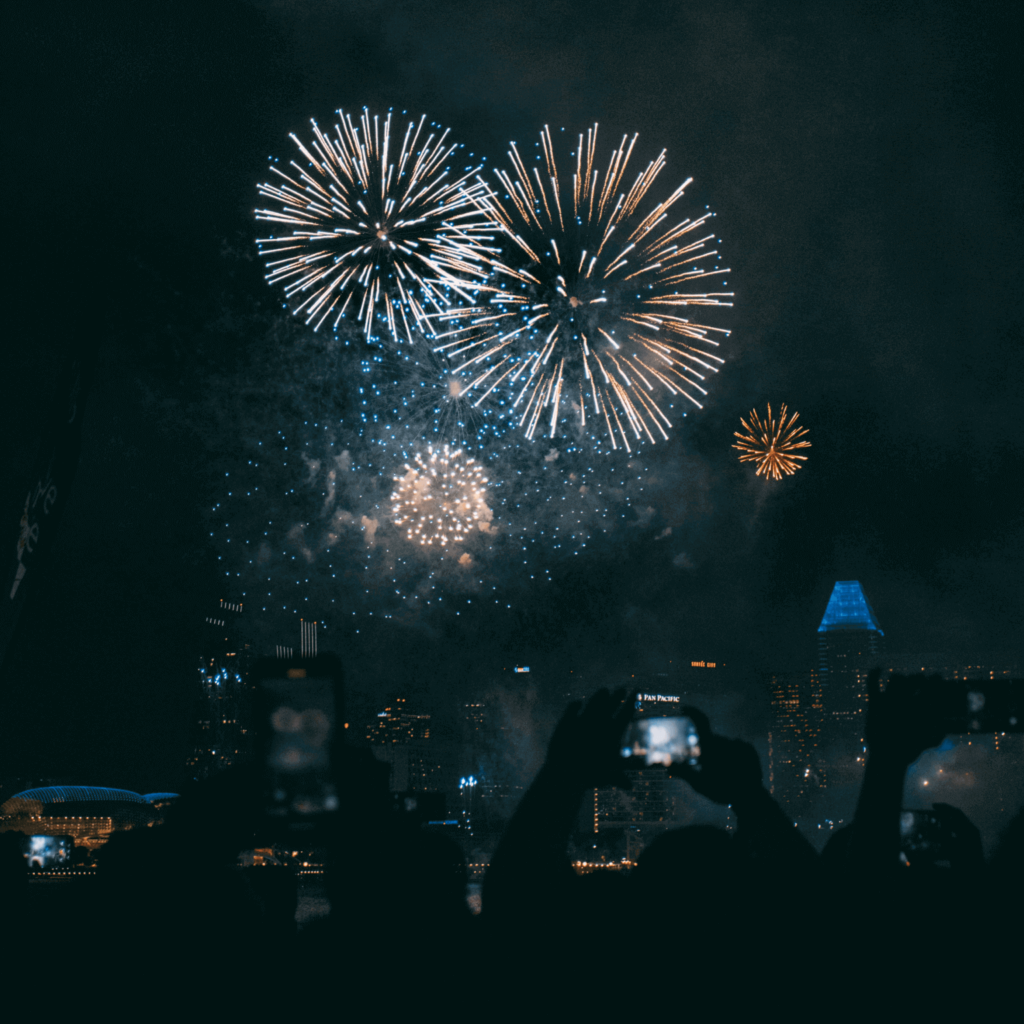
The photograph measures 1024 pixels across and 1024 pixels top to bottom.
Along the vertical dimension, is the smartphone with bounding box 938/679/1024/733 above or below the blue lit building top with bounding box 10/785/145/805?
Answer: above

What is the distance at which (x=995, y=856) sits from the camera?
3.64 metres

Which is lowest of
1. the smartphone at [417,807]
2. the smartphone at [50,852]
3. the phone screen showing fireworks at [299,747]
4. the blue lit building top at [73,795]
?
the smartphone at [50,852]

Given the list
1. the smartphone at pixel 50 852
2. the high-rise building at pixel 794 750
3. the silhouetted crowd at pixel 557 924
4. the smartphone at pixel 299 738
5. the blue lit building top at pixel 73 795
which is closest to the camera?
the silhouetted crowd at pixel 557 924

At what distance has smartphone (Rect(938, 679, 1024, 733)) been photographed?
5193 mm

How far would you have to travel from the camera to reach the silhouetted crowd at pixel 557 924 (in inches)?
120

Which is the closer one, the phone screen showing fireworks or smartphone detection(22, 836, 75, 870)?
the phone screen showing fireworks

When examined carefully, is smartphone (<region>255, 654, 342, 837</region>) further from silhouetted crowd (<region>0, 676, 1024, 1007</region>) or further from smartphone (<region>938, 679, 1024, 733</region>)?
smartphone (<region>938, 679, 1024, 733</region>)

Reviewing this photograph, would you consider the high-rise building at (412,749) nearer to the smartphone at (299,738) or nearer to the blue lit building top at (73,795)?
the blue lit building top at (73,795)

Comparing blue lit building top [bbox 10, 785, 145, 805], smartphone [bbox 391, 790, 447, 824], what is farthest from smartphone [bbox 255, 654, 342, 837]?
blue lit building top [bbox 10, 785, 145, 805]

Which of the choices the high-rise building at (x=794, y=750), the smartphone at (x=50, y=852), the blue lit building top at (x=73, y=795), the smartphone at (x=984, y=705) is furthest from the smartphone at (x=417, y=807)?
the high-rise building at (x=794, y=750)

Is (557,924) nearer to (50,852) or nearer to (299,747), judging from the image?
(299,747)

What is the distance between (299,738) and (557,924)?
1.57 metres

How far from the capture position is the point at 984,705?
5684mm

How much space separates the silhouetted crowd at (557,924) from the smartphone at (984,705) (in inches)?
55.9
